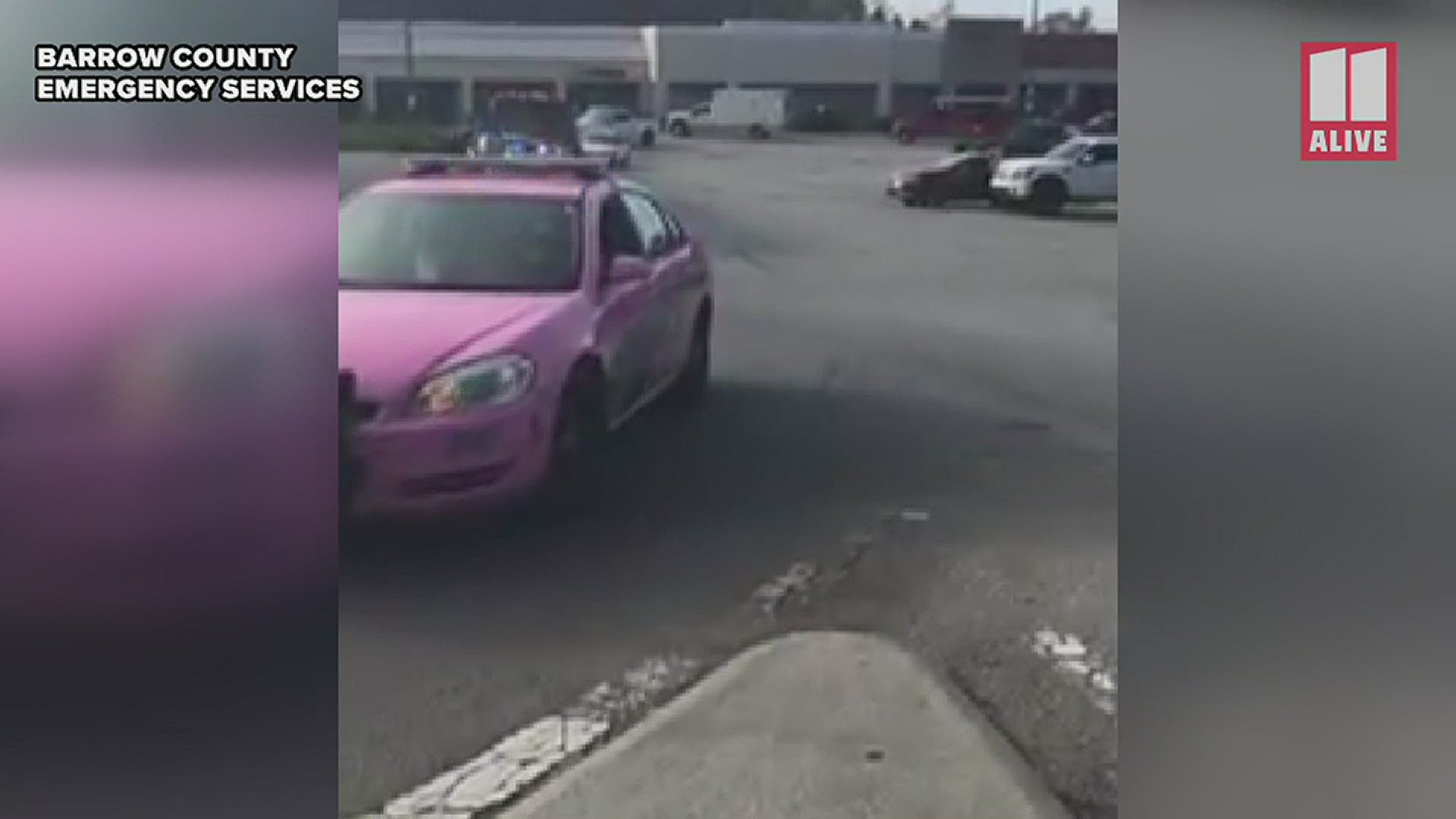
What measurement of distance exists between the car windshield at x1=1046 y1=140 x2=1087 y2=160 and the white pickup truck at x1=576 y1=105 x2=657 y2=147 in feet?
2.68

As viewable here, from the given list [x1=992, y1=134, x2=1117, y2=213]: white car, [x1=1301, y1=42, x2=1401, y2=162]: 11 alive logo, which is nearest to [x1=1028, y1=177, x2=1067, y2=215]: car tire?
[x1=992, y1=134, x2=1117, y2=213]: white car

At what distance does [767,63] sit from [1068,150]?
2.06 ft

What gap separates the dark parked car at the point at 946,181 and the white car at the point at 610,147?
1.81ft

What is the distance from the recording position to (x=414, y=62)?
13.5ft

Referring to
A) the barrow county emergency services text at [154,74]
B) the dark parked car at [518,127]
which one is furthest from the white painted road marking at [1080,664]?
the barrow county emergency services text at [154,74]

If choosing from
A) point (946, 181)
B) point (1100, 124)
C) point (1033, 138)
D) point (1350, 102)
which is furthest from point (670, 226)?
point (1350, 102)

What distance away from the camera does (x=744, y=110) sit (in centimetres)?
420

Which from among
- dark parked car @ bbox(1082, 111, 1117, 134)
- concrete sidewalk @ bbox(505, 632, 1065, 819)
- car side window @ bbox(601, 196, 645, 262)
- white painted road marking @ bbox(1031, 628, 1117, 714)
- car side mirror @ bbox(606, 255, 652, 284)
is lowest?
concrete sidewalk @ bbox(505, 632, 1065, 819)

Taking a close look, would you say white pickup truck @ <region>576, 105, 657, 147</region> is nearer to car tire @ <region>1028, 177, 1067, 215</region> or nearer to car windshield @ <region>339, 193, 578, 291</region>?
car windshield @ <region>339, 193, 578, 291</region>

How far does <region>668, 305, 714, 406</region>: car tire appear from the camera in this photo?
14.1 feet

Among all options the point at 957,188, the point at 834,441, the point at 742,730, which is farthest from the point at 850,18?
the point at 742,730

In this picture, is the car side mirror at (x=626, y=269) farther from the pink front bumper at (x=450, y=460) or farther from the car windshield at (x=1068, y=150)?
the car windshield at (x=1068, y=150)

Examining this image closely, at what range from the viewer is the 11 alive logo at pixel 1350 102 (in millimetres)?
4016

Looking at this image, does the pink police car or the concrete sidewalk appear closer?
the pink police car
